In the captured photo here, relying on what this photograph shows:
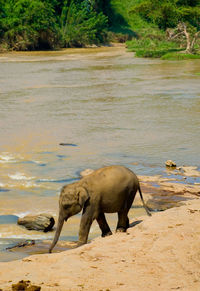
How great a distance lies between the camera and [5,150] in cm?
1314

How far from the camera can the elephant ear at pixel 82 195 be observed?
6395 millimetres

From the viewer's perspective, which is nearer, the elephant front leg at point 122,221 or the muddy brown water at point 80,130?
the elephant front leg at point 122,221

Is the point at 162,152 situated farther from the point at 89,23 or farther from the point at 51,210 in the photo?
the point at 89,23

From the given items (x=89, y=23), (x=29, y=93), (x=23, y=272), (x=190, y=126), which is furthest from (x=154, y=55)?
(x=23, y=272)

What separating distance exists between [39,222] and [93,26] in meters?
53.1

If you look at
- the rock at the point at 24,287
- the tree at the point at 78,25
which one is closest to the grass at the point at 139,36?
the tree at the point at 78,25

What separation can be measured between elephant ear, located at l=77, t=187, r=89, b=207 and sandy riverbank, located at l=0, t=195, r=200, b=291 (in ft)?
1.45

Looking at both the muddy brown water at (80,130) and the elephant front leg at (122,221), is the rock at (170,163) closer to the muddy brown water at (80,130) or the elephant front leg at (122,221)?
the muddy brown water at (80,130)

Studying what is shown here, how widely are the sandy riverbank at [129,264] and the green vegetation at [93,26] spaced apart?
36.3 meters

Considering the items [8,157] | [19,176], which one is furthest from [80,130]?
[19,176]

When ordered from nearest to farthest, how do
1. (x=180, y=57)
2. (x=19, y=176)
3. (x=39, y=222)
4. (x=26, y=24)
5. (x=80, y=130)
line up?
(x=39, y=222), (x=19, y=176), (x=80, y=130), (x=180, y=57), (x=26, y=24)

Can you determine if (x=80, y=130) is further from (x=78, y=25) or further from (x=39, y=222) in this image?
(x=78, y=25)

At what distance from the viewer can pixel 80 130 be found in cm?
1583

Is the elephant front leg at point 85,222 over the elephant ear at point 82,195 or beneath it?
beneath
